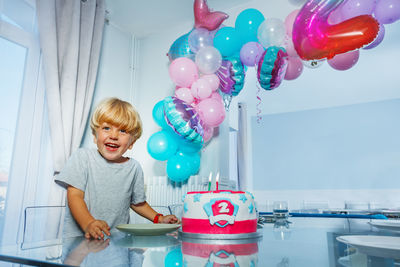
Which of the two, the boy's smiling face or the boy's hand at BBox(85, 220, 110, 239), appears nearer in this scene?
the boy's hand at BBox(85, 220, 110, 239)

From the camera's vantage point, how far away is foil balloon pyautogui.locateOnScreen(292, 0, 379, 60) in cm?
164

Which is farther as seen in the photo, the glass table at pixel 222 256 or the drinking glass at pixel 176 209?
the drinking glass at pixel 176 209

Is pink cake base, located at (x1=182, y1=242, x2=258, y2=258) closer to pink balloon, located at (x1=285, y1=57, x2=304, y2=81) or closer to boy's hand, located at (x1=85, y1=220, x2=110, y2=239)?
boy's hand, located at (x1=85, y1=220, x2=110, y2=239)

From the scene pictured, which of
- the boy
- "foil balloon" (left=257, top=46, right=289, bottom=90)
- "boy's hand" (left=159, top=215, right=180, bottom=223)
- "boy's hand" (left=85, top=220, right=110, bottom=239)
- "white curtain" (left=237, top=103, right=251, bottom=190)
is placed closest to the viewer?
"boy's hand" (left=85, top=220, right=110, bottom=239)

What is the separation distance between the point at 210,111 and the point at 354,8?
3.67 feet

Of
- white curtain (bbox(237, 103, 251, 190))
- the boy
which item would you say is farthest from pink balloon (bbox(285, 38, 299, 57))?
white curtain (bbox(237, 103, 251, 190))

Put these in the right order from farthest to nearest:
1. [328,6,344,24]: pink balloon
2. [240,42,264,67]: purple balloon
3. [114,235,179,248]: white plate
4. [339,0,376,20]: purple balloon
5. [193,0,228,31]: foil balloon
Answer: [193,0,228,31]: foil balloon, [240,42,264,67]: purple balloon, [339,0,376,20]: purple balloon, [328,6,344,24]: pink balloon, [114,235,179,248]: white plate

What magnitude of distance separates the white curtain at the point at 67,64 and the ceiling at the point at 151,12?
15.3 inches

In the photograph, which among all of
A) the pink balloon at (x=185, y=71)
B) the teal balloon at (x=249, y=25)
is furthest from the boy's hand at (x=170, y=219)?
the teal balloon at (x=249, y=25)

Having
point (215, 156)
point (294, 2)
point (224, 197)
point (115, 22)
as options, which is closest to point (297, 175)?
point (215, 156)

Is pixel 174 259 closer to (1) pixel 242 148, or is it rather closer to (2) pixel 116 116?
(2) pixel 116 116

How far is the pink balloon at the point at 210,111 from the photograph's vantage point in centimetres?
232

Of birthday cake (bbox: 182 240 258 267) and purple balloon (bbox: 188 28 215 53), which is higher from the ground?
purple balloon (bbox: 188 28 215 53)

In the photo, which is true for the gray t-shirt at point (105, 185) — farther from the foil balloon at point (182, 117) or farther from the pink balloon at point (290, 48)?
the pink balloon at point (290, 48)
